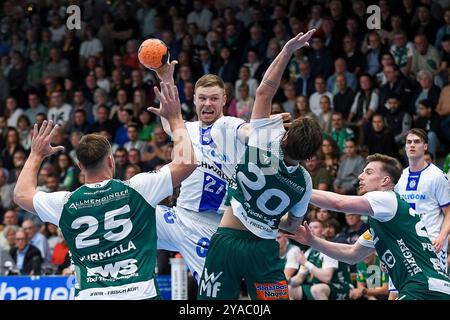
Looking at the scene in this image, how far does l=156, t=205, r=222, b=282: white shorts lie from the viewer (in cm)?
988

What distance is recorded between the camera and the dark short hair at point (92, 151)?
7621 millimetres

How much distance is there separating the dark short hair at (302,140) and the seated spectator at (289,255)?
6.70 m

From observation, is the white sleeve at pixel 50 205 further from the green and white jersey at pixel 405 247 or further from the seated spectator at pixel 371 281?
the seated spectator at pixel 371 281

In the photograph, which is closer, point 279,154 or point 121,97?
point 279,154

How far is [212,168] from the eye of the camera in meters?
9.84

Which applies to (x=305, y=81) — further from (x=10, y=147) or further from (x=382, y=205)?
(x=382, y=205)

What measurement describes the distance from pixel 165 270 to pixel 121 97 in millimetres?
5567

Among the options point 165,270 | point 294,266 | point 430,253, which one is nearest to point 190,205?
point 430,253

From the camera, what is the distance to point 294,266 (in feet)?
48.4

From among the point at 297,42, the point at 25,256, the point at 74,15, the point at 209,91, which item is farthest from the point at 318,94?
the point at 297,42

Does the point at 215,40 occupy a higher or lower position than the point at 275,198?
higher

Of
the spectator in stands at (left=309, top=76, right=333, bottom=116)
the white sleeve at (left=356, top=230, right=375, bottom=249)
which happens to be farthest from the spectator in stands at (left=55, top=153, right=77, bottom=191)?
the white sleeve at (left=356, top=230, right=375, bottom=249)

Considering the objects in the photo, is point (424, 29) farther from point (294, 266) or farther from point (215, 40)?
point (294, 266)
